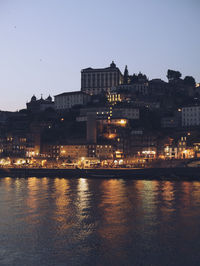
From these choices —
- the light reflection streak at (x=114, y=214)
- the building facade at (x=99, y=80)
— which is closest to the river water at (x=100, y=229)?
the light reflection streak at (x=114, y=214)

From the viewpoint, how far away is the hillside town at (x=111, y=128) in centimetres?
9081

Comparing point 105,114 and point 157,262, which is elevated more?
point 105,114

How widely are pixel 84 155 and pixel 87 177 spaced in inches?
644

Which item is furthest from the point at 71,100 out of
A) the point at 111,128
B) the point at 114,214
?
the point at 114,214

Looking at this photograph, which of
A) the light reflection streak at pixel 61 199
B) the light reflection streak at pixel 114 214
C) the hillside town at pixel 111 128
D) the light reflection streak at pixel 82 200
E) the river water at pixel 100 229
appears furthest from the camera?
the hillside town at pixel 111 128

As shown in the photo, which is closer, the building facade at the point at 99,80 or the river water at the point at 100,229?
the river water at the point at 100,229

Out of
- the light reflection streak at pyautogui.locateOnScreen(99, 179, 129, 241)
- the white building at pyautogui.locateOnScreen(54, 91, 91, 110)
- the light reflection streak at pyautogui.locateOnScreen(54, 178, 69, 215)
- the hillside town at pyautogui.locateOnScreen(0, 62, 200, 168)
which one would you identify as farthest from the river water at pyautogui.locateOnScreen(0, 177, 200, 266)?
the white building at pyautogui.locateOnScreen(54, 91, 91, 110)

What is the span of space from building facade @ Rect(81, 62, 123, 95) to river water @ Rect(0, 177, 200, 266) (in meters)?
97.8

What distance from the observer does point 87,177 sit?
75438 millimetres

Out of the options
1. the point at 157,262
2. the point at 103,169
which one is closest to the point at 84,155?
the point at 103,169

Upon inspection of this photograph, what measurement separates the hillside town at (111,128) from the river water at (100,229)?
1559 inches

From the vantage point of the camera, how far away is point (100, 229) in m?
30.7

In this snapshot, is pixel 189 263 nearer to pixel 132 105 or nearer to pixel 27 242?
pixel 27 242

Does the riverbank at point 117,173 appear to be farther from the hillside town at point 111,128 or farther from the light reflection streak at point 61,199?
the light reflection streak at point 61,199
